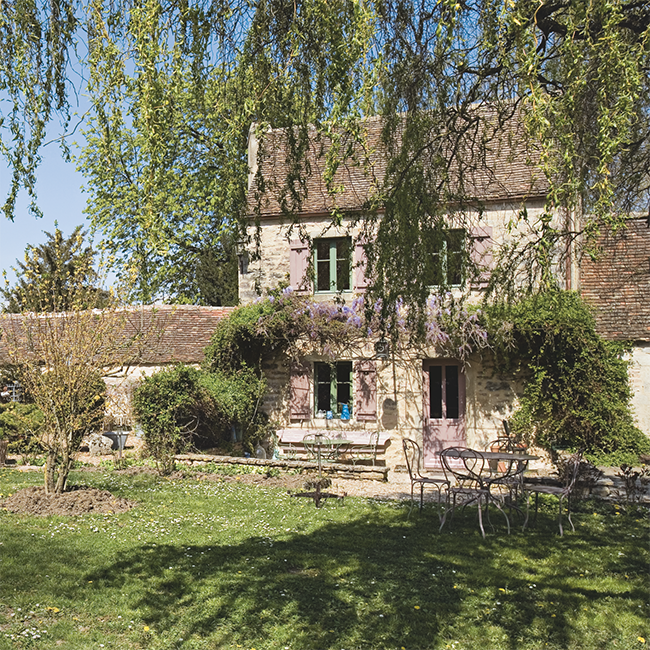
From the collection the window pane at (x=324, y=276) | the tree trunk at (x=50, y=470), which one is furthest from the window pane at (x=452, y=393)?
the tree trunk at (x=50, y=470)

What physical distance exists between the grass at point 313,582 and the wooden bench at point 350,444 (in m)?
4.78

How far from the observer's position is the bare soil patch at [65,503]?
28.4 feet

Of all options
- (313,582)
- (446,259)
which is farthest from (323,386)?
(446,259)

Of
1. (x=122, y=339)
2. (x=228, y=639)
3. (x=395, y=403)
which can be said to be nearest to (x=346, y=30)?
(x=228, y=639)

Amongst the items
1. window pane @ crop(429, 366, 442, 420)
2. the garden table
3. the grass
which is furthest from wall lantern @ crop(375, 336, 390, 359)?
the grass

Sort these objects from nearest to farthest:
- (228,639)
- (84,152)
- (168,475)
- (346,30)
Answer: (346,30), (228,639), (168,475), (84,152)

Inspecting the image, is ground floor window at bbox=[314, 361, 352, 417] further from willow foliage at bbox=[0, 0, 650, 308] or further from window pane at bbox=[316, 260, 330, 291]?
willow foliage at bbox=[0, 0, 650, 308]

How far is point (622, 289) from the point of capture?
47.6 ft

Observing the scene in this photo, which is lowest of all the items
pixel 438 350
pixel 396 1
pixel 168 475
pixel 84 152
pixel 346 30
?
pixel 168 475

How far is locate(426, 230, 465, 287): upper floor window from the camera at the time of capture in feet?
17.4

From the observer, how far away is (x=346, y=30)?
437 centimetres

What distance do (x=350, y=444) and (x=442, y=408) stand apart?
6.73 ft

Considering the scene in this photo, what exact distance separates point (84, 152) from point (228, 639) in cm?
1851

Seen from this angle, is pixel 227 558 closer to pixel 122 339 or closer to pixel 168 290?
pixel 122 339
